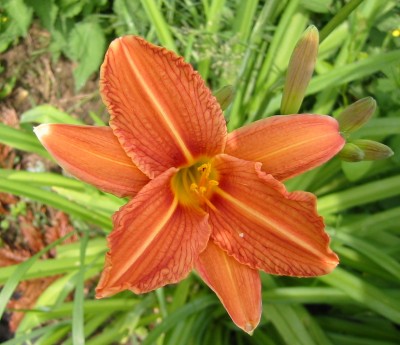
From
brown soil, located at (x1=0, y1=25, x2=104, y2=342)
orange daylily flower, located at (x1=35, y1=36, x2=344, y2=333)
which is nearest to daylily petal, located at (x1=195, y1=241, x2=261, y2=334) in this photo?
orange daylily flower, located at (x1=35, y1=36, x2=344, y2=333)

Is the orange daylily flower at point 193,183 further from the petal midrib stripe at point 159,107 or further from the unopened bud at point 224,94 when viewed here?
the unopened bud at point 224,94

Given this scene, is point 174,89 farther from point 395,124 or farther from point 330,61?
point 330,61

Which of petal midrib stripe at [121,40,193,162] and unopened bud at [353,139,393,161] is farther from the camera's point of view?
unopened bud at [353,139,393,161]

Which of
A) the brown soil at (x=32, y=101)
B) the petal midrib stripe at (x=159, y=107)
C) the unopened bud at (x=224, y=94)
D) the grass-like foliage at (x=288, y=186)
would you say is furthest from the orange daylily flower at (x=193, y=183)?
the brown soil at (x=32, y=101)

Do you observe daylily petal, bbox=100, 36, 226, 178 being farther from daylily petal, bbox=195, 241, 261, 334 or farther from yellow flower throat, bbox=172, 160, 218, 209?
daylily petal, bbox=195, 241, 261, 334

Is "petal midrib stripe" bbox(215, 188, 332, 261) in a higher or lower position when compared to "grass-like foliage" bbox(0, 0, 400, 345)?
higher

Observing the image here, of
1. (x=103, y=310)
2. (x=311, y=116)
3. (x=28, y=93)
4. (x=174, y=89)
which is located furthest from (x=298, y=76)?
(x=28, y=93)
